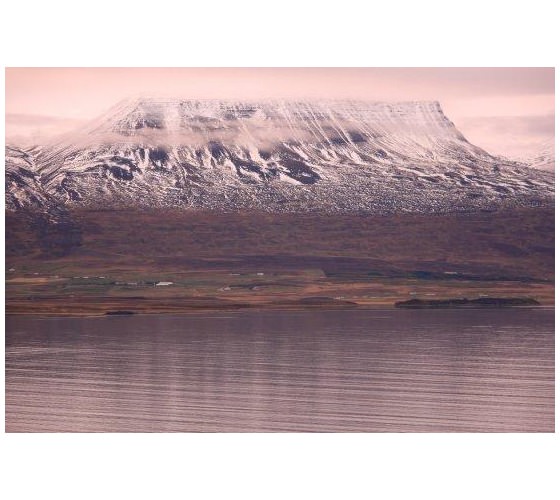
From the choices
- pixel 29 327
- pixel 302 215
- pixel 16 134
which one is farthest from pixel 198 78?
pixel 29 327

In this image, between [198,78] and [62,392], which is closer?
[62,392]

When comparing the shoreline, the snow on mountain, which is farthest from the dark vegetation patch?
the shoreline

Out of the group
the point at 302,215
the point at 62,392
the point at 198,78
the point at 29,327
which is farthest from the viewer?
the point at 302,215

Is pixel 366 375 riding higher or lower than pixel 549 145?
lower

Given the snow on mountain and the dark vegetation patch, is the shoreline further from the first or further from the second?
the snow on mountain

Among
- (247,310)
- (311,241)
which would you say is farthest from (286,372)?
(247,310)

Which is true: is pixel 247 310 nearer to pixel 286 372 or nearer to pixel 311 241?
pixel 311 241

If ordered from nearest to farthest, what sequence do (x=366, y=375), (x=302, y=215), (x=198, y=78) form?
(x=366, y=375) → (x=198, y=78) → (x=302, y=215)

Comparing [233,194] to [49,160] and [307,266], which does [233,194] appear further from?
[49,160]
